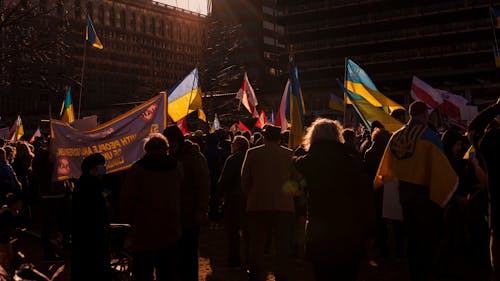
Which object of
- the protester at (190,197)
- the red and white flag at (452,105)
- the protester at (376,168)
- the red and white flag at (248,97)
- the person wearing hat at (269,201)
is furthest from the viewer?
the red and white flag at (248,97)

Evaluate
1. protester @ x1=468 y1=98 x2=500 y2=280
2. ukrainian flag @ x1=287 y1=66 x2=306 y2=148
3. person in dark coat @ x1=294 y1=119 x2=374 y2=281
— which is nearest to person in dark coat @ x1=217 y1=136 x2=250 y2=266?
ukrainian flag @ x1=287 y1=66 x2=306 y2=148

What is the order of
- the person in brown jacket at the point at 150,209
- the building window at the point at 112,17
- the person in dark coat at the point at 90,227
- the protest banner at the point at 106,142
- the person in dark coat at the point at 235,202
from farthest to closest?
the building window at the point at 112,17 < the person in dark coat at the point at 235,202 < the protest banner at the point at 106,142 < the person in dark coat at the point at 90,227 < the person in brown jacket at the point at 150,209

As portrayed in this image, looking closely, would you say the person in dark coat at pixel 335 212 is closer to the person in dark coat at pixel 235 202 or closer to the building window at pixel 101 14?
the person in dark coat at pixel 235 202

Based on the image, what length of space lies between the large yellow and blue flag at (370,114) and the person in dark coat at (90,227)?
5854mm

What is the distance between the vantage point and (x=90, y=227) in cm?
705

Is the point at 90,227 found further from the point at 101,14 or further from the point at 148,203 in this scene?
the point at 101,14

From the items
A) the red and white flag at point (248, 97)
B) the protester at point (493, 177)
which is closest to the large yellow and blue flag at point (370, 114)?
the protester at point (493, 177)

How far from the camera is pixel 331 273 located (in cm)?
538

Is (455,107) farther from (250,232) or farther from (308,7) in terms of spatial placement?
(308,7)

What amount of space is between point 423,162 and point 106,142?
3968mm

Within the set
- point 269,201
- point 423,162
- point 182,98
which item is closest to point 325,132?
point 423,162

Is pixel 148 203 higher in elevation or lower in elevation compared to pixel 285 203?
higher

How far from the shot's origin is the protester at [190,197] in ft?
23.7

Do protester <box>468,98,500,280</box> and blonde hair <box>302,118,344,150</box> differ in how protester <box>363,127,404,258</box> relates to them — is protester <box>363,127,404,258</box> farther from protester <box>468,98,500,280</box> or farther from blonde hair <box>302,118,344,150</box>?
blonde hair <box>302,118,344,150</box>
